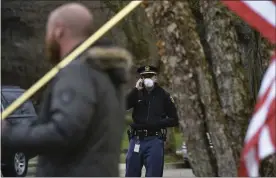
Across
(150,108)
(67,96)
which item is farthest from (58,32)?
(150,108)

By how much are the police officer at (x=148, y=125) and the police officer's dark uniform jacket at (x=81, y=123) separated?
4993 mm

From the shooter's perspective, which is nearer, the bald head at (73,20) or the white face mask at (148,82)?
the bald head at (73,20)

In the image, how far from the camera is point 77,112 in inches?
139

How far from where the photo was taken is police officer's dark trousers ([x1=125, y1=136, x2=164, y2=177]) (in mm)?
8844

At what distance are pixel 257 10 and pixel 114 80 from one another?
89cm

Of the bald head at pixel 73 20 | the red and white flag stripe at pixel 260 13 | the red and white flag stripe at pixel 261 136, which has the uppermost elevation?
the red and white flag stripe at pixel 260 13

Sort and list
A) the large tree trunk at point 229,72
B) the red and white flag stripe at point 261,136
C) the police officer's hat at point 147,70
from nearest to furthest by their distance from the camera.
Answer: the red and white flag stripe at point 261,136 < the large tree trunk at point 229,72 < the police officer's hat at point 147,70

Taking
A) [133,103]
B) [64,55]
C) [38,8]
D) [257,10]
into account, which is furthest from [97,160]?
[38,8]

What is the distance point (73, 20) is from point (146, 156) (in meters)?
5.32

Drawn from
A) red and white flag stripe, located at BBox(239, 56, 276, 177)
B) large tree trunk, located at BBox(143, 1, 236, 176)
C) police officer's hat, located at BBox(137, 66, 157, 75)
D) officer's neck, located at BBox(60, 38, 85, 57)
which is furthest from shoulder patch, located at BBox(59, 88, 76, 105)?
police officer's hat, located at BBox(137, 66, 157, 75)

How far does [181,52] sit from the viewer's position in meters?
5.07

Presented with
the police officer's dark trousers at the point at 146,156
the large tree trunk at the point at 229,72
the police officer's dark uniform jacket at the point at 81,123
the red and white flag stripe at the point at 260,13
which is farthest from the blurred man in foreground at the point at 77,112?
the police officer's dark trousers at the point at 146,156

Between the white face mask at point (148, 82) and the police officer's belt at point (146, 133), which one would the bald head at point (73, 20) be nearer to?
the police officer's belt at point (146, 133)

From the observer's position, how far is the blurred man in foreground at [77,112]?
355 centimetres
